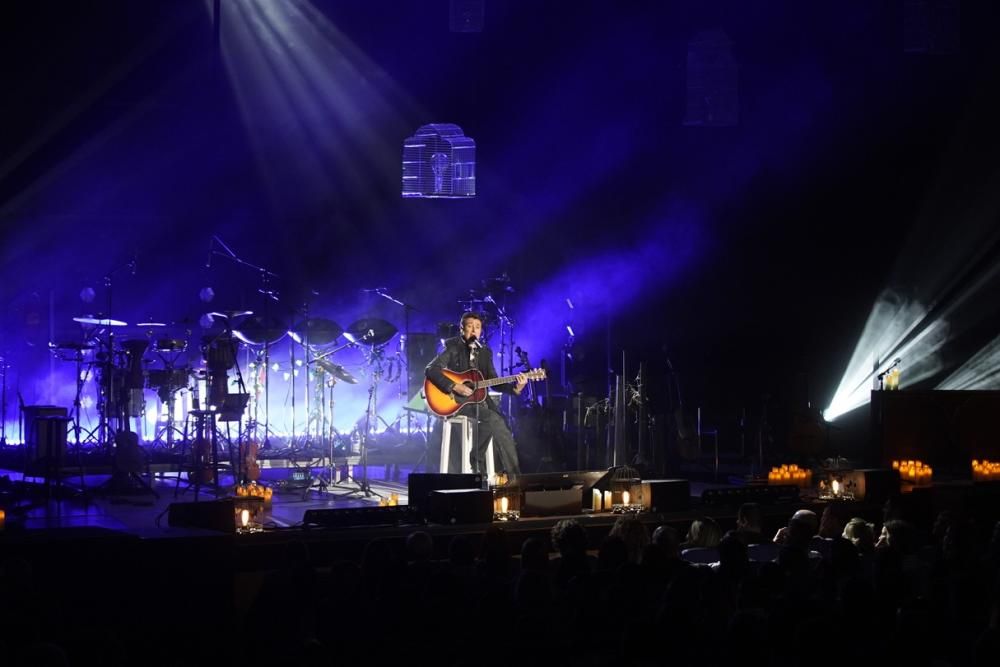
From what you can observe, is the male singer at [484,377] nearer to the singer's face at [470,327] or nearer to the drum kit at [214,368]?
the singer's face at [470,327]

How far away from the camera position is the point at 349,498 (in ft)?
34.0

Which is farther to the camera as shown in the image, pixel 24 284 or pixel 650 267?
pixel 24 284

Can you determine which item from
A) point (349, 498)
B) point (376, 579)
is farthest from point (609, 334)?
point (376, 579)

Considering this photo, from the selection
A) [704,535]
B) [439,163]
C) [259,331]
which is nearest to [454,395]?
[704,535]

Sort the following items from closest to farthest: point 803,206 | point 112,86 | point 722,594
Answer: point 722,594, point 112,86, point 803,206

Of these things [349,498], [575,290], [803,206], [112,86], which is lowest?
[349,498]

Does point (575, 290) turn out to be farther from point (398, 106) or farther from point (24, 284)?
point (24, 284)

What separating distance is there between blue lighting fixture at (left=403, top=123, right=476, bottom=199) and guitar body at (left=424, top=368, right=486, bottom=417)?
18.8 feet

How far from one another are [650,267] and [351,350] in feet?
16.2

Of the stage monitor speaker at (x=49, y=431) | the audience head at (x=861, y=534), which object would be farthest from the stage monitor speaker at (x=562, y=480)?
the stage monitor speaker at (x=49, y=431)

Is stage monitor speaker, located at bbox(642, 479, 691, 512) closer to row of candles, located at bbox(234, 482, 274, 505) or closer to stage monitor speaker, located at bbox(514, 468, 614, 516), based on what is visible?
stage monitor speaker, located at bbox(514, 468, 614, 516)

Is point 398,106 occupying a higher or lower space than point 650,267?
higher

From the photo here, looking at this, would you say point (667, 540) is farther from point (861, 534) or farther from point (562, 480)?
point (562, 480)

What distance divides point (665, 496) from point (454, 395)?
227 cm
